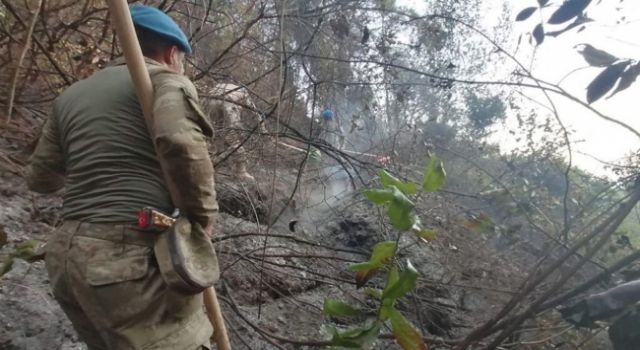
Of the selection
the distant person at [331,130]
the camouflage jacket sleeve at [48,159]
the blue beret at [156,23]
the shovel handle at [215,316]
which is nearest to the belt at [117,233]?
the shovel handle at [215,316]

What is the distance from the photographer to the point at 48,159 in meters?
1.83

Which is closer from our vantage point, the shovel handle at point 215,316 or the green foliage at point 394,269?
the shovel handle at point 215,316

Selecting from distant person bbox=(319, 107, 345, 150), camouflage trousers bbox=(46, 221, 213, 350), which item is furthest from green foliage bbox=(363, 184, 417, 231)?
distant person bbox=(319, 107, 345, 150)

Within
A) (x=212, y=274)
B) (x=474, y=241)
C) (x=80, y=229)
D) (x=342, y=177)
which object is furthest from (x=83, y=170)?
(x=474, y=241)

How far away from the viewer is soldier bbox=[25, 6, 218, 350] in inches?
58.3

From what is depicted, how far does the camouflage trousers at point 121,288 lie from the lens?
1.47 metres

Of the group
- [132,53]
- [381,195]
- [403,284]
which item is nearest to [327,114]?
[381,195]

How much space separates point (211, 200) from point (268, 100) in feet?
8.01

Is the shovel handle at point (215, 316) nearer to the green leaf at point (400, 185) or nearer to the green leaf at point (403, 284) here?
the green leaf at point (403, 284)

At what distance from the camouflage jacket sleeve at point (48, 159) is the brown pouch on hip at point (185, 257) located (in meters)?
0.63

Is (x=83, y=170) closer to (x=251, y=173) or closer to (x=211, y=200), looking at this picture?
(x=211, y=200)

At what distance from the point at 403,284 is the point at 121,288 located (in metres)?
1.00

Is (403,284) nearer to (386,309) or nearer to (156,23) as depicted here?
(386,309)

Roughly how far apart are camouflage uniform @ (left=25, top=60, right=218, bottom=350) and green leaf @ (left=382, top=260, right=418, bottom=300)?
2.29 ft
